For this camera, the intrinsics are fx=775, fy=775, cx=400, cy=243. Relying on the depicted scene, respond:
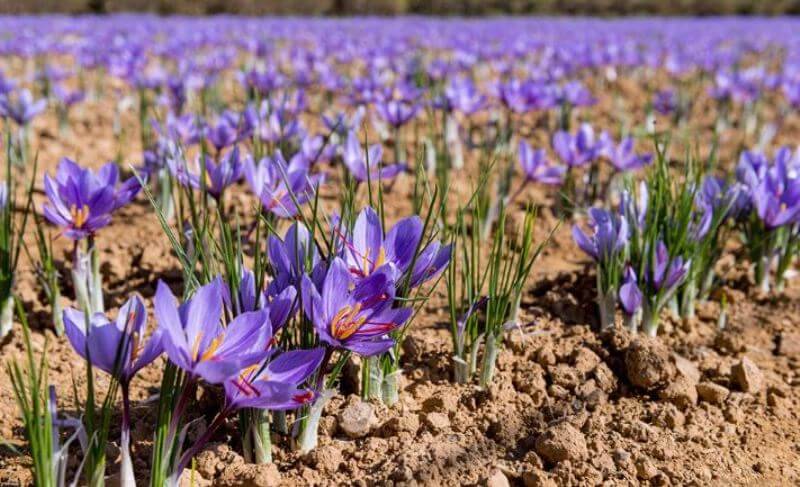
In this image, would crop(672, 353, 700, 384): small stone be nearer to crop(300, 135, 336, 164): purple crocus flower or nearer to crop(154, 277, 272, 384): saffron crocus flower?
crop(154, 277, 272, 384): saffron crocus flower

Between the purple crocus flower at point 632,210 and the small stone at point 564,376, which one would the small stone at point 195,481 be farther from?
the purple crocus flower at point 632,210

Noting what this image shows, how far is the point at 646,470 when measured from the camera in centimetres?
150

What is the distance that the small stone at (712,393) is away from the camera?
5.91 ft

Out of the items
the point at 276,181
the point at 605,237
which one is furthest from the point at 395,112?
the point at 605,237

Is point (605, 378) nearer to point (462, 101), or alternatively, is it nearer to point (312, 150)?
point (312, 150)

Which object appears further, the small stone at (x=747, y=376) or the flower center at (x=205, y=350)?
the small stone at (x=747, y=376)

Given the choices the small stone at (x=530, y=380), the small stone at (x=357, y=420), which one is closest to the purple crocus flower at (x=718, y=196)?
the small stone at (x=530, y=380)

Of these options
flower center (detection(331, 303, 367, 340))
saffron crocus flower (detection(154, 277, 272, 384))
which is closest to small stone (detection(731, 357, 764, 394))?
flower center (detection(331, 303, 367, 340))

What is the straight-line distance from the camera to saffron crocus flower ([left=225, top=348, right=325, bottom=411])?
119cm

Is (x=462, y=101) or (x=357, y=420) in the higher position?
(x=462, y=101)

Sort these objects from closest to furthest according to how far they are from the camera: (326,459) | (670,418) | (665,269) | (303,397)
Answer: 1. (303,397)
2. (326,459)
3. (670,418)
4. (665,269)

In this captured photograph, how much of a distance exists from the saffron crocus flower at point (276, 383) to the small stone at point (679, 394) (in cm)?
92

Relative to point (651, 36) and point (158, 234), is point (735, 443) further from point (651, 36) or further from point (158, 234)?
point (651, 36)

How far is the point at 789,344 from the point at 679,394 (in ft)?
1.96
